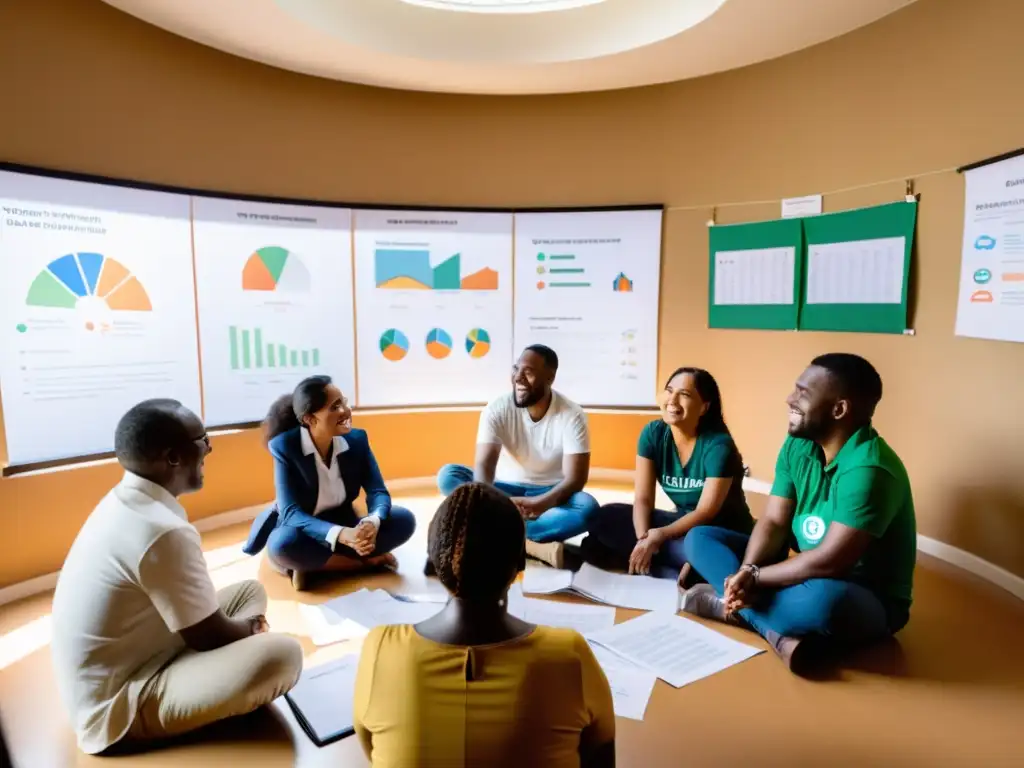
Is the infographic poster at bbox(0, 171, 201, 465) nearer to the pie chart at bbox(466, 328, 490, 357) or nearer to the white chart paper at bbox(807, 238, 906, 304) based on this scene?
the pie chart at bbox(466, 328, 490, 357)

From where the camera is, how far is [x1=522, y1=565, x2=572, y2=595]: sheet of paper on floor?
2852mm

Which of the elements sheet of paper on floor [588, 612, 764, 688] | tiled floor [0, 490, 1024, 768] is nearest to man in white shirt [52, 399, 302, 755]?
tiled floor [0, 490, 1024, 768]

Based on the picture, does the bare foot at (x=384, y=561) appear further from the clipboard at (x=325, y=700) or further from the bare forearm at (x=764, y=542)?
the bare forearm at (x=764, y=542)

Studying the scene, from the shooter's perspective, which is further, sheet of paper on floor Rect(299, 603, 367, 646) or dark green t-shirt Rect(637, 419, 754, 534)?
dark green t-shirt Rect(637, 419, 754, 534)

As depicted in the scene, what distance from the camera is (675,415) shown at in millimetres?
2973

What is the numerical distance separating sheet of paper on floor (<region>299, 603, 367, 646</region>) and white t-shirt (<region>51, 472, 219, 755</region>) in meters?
0.75

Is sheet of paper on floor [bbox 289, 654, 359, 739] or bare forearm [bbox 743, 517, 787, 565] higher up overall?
bare forearm [bbox 743, 517, 787, 565]

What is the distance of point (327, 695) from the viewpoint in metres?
2.06

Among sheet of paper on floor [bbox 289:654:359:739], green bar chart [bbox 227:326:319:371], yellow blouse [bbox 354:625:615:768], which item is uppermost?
green bar chart [bbox 227:326:319:371]

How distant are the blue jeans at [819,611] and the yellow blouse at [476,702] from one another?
1.39 metres

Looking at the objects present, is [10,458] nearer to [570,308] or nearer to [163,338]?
[163,338]

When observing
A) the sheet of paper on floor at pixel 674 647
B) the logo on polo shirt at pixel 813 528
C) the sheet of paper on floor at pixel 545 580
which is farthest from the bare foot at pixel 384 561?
the logo on polo shirt at pixel 813 528

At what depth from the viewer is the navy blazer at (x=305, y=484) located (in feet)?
9.41

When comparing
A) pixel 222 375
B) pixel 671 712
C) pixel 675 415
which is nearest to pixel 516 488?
pixel 675 415
